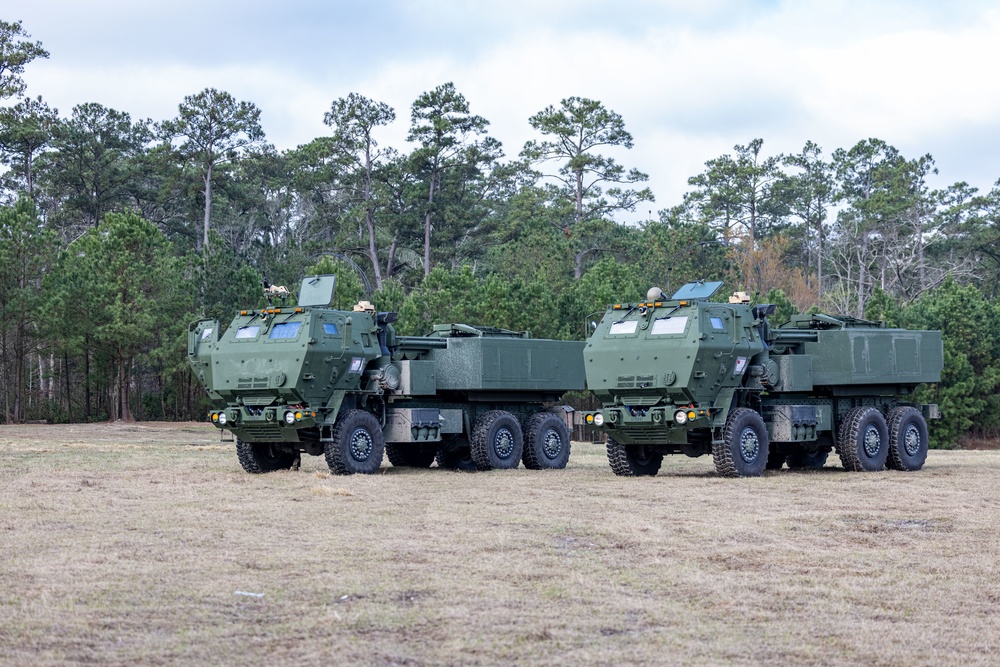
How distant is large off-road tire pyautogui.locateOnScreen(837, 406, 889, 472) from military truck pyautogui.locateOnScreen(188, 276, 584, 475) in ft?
15.8

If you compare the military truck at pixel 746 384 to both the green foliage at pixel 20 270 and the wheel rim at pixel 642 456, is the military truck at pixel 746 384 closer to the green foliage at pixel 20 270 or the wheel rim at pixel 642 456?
the wheel rim at pixel 642 456

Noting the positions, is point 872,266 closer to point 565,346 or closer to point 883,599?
point 565,346

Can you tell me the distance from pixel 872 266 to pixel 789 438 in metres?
57.2

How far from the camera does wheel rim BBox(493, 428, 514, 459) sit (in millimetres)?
22484

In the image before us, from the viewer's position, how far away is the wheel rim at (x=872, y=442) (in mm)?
21781

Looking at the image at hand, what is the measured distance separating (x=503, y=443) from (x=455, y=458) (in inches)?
52.3

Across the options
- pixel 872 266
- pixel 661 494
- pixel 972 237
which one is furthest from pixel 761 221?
pixel 661 494

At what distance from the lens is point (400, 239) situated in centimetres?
6762

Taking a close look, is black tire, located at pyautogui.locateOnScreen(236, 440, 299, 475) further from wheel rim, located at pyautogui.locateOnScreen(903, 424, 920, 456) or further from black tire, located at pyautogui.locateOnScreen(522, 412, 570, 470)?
wheel rim, located at pyautogui.locateOnScreen(903, 424, 920, 456)

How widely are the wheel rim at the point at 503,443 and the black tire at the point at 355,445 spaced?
220 cm

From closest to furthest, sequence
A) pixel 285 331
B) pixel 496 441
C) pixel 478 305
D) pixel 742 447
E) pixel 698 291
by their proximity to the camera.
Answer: pixel 742 447 < pixel 698 291 < pixel 285 331 < pixel 496 441 < pixel 478 305

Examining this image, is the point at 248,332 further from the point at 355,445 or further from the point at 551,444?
the point at 551,444

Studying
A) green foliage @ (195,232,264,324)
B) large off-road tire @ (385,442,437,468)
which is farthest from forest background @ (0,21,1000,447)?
large off-road tire @ (385,442,437,468)

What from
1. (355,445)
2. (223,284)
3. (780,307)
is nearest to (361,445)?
(355,445)
